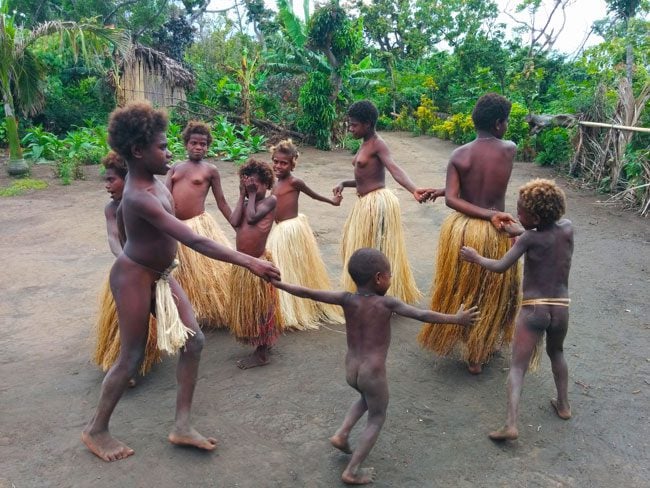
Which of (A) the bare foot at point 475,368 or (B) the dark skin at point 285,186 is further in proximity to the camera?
(B) the dark skin at point 285,186

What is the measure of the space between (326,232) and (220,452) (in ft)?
14.9

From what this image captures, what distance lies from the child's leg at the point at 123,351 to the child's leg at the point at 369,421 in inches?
42.5

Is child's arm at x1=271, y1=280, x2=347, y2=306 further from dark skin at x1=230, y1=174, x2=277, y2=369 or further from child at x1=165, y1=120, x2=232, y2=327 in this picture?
child at x1=165, y1=120, x2=232, y2=327

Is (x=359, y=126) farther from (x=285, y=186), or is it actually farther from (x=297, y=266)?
(x=297, y=266)

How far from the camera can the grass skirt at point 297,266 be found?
410 cm

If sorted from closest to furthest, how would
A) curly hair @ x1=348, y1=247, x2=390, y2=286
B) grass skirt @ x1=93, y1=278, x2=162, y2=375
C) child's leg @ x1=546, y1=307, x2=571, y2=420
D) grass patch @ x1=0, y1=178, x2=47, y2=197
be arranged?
curly hair @ x1=348, y1=247, x2=390, y2=286 < child's leg @ x1=546, y1=307, x2=571, y2=420 < grass skirt @ x1=93, y1=278, x2=162, y2=375 < grass patch @ x1=0, y1=178, x2=47, y2=197

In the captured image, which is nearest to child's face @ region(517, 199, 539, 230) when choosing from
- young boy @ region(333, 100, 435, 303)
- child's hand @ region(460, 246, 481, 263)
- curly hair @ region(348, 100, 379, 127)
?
child's hand @ region(460, 246, 481, 263)

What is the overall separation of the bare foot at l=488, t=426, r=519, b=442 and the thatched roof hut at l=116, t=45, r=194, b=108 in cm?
1283

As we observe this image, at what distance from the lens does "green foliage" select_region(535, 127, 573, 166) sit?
35.3 ft

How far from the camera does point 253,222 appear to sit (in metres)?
3.54

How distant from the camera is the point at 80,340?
4.02 meters

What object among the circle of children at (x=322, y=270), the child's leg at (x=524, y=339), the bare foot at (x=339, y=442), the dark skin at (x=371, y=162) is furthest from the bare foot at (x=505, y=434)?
the dark skin at (x=371, y=162)

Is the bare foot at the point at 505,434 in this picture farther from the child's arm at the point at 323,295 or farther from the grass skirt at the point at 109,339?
the grass skirt at the point at 109,339

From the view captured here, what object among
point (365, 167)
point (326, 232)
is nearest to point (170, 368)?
point (365, 167)
